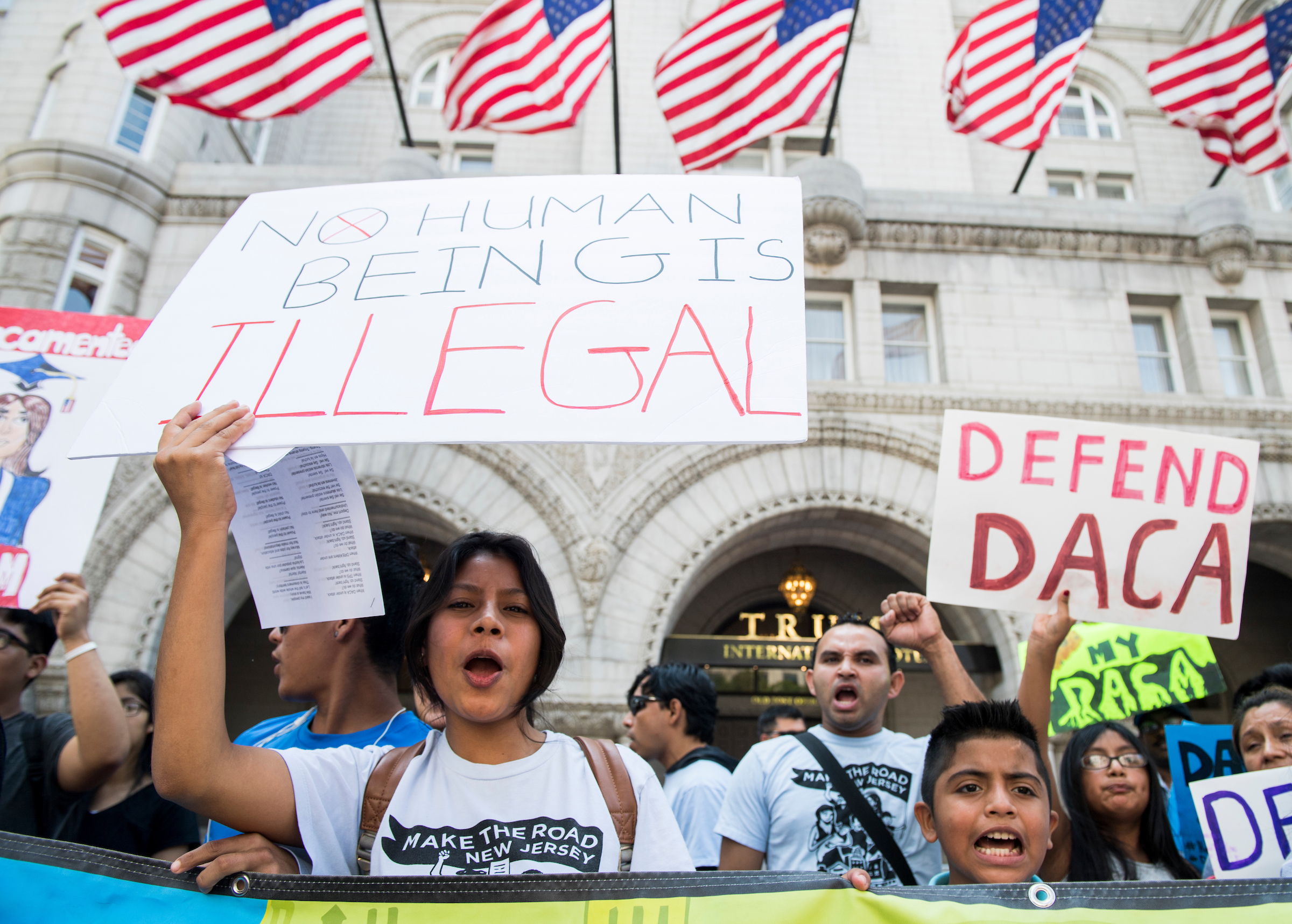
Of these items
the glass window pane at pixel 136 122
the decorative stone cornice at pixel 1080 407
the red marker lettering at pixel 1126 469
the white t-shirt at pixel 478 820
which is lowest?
the white t-shirt at pixel 478 820

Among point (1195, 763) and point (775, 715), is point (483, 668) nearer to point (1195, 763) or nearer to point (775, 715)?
point (1195, 763)

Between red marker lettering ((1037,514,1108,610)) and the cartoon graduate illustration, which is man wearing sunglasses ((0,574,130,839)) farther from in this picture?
red marker lettering ((1037,514,1108,610))

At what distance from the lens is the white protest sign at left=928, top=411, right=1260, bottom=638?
338 centimetres

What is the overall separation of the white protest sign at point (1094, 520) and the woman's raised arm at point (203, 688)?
257 cm

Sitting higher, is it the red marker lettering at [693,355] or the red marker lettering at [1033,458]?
the red marker lettering at [1033,458]

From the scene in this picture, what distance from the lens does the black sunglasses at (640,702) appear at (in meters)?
4.84

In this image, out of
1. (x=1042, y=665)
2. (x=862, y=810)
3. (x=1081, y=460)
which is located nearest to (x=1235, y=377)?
(x=1081, y=460)

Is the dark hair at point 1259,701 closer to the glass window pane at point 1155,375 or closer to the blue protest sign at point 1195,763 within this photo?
the blue protest sign at point 1195,763

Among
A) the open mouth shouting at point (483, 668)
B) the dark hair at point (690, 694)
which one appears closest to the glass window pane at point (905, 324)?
the dark hair at point (690, 694)

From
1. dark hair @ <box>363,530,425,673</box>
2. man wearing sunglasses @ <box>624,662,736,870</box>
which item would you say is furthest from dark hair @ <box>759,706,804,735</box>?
dark hair @ <box>363,530,425,673</box>

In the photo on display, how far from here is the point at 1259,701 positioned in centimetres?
359

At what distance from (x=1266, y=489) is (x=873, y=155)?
27.1ft

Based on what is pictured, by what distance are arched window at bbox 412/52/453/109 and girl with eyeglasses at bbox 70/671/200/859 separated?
1499 centimetres

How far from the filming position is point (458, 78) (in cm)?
900
